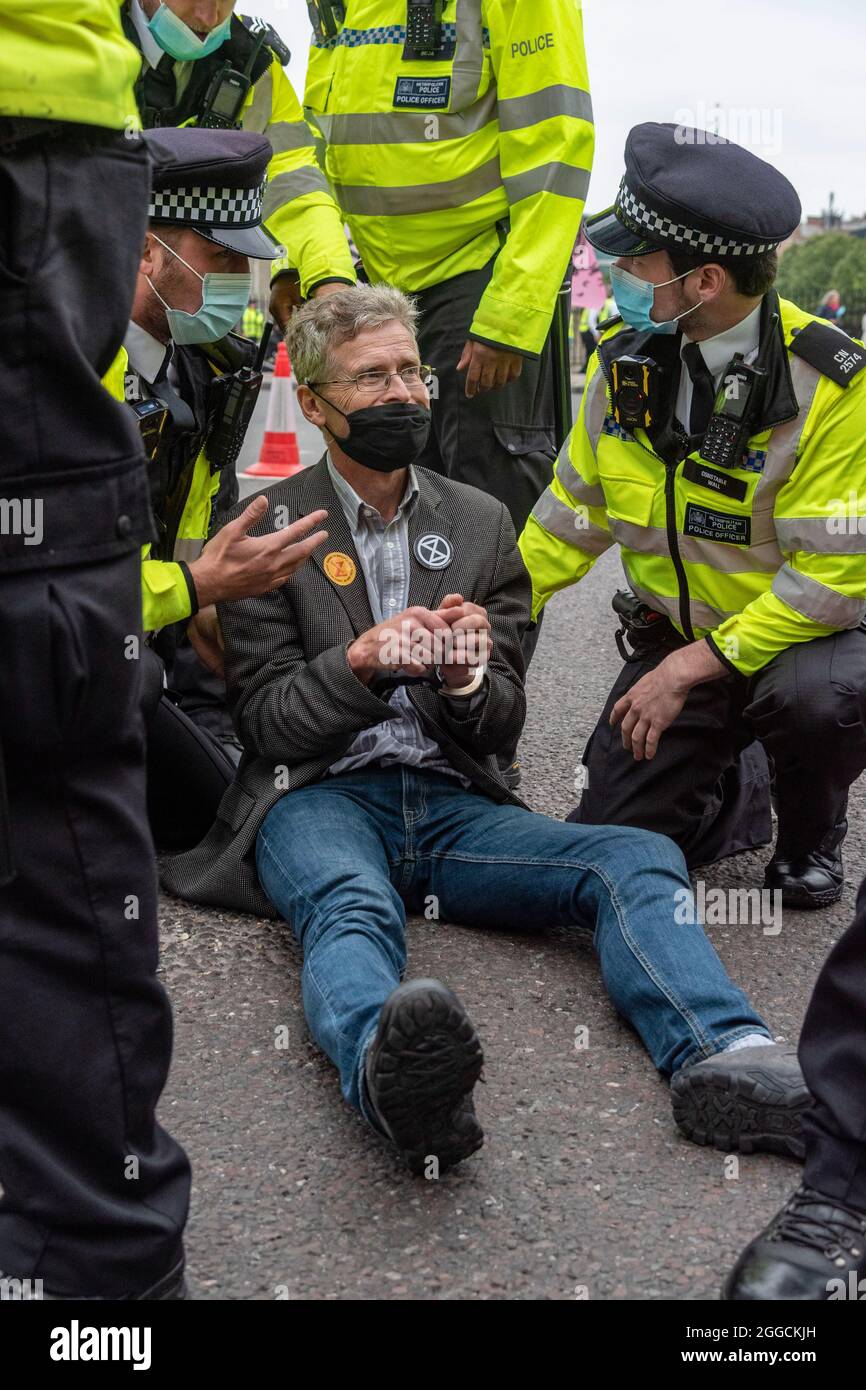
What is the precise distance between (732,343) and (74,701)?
2179 millimetres

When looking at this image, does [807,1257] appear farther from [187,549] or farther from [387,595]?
[187,549]

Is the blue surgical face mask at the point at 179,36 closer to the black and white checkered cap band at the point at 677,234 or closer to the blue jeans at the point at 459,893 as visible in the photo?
the black and white checkered cap band at the point at 677,234

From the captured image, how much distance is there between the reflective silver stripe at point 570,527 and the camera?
3.63 meters

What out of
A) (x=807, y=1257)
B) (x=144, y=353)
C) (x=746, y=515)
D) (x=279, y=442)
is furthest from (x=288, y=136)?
(x=279, y=442)

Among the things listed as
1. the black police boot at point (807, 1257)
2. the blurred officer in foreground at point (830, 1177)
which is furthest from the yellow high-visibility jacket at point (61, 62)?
the black police boot at point (807, 1257)

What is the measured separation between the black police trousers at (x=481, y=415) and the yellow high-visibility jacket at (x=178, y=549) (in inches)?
24.8

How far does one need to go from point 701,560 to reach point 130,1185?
7.02ft

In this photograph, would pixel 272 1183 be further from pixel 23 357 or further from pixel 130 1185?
pixel 23 357

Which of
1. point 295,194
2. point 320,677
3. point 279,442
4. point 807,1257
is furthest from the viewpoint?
point 279,442

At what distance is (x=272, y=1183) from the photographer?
2215 millimetres

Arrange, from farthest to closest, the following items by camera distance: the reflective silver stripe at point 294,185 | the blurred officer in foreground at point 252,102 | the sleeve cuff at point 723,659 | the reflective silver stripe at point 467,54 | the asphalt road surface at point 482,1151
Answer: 1. the reflective silver stripe at point 294,185
2. the reflective silver stripe at point 467,54
3. the blurred officer in foreground at point 252,102
4. the sleeve cuff at point 723,659
5. the asphalt road surface at point 482,1151

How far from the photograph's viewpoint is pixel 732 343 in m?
3.35

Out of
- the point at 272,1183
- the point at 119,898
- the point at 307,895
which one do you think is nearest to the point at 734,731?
the point at 307,895
